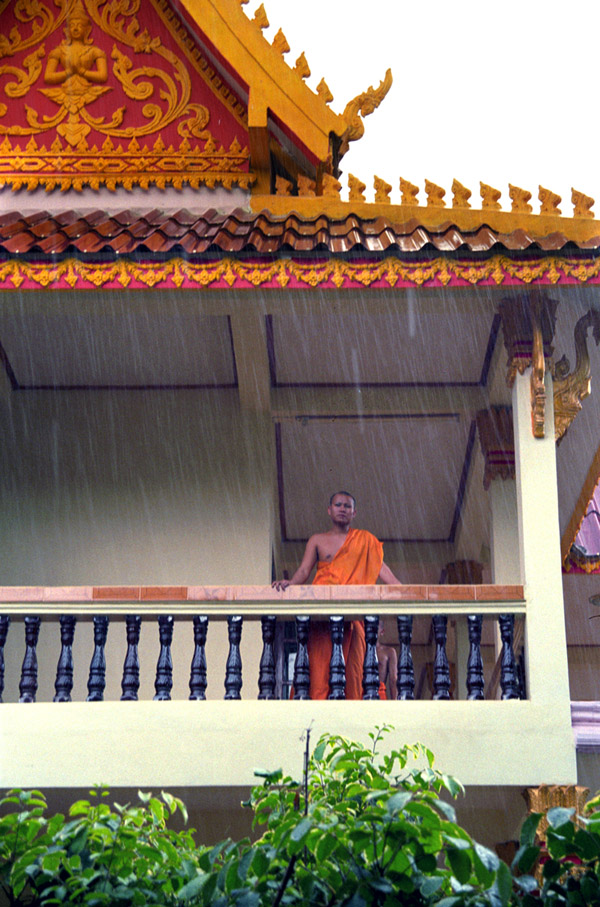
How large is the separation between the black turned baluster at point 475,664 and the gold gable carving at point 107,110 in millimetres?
3765

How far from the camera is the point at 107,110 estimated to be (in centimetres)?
797

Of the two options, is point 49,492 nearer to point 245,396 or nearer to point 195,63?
point 245,396

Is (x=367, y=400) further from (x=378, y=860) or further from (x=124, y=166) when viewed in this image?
(x=378, y=860)

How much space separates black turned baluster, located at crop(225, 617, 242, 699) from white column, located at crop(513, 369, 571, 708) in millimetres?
1487

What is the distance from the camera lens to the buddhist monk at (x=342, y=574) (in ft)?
19.5

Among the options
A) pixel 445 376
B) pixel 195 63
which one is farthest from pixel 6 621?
pixel 195 63

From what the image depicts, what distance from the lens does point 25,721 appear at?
567 centimetres

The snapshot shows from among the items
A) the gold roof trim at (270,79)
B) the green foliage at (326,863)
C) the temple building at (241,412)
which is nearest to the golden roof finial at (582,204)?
the temple building at (241,412)

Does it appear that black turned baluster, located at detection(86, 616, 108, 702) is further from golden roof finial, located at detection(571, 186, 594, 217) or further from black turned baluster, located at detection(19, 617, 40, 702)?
golden roof finial, located at detection(571, 186, 594, 217)

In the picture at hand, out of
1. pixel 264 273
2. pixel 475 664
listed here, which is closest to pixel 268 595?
pixel 475 664

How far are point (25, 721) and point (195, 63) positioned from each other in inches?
191

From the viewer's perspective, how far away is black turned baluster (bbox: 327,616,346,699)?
573 cm

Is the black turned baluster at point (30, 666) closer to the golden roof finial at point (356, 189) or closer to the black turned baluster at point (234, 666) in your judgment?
the black turned baluster at point (234, 666)

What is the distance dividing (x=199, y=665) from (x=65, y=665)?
71cm
